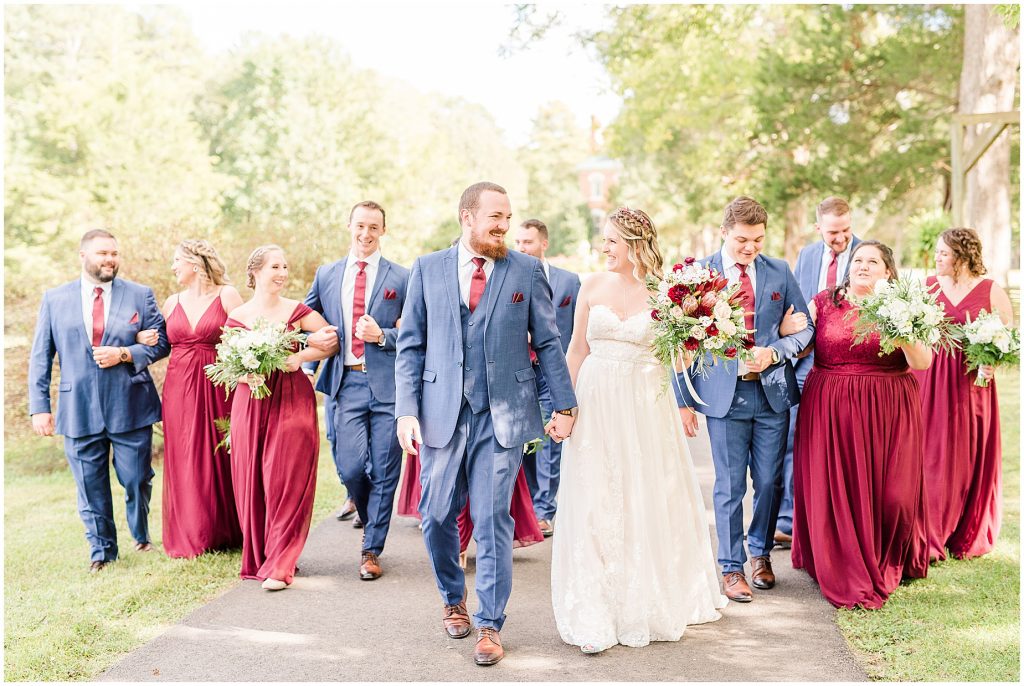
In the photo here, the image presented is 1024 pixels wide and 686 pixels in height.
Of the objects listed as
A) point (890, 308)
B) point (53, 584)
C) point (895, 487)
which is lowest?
point (53, 584)

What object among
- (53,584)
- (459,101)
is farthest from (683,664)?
(459,101)

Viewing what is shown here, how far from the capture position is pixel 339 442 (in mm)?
7391

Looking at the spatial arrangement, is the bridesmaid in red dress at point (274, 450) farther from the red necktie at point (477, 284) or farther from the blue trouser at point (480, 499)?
the red necktie at point (477, 284)

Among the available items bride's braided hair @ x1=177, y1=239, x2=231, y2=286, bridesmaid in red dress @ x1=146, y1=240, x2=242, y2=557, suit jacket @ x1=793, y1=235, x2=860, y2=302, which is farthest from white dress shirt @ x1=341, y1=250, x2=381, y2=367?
suit jacket @ x1=793, y1=235, x2=860, y2=302

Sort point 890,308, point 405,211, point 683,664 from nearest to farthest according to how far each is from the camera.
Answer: point 683,664 < point 890,308 < point 405,211

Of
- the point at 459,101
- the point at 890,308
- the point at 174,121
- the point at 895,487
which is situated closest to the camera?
the point at 890,308

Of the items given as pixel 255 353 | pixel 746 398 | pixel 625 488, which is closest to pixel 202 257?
pixel 255 353

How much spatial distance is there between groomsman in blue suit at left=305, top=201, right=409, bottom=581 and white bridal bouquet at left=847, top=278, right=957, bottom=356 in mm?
3271

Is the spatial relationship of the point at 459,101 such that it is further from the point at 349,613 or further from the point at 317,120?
the point at 349,613

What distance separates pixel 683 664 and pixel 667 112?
1069 inches

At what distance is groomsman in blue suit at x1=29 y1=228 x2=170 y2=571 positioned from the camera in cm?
773

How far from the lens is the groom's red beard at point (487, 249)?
5.61m

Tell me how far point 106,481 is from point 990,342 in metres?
6.92

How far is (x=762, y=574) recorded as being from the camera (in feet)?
22.2
